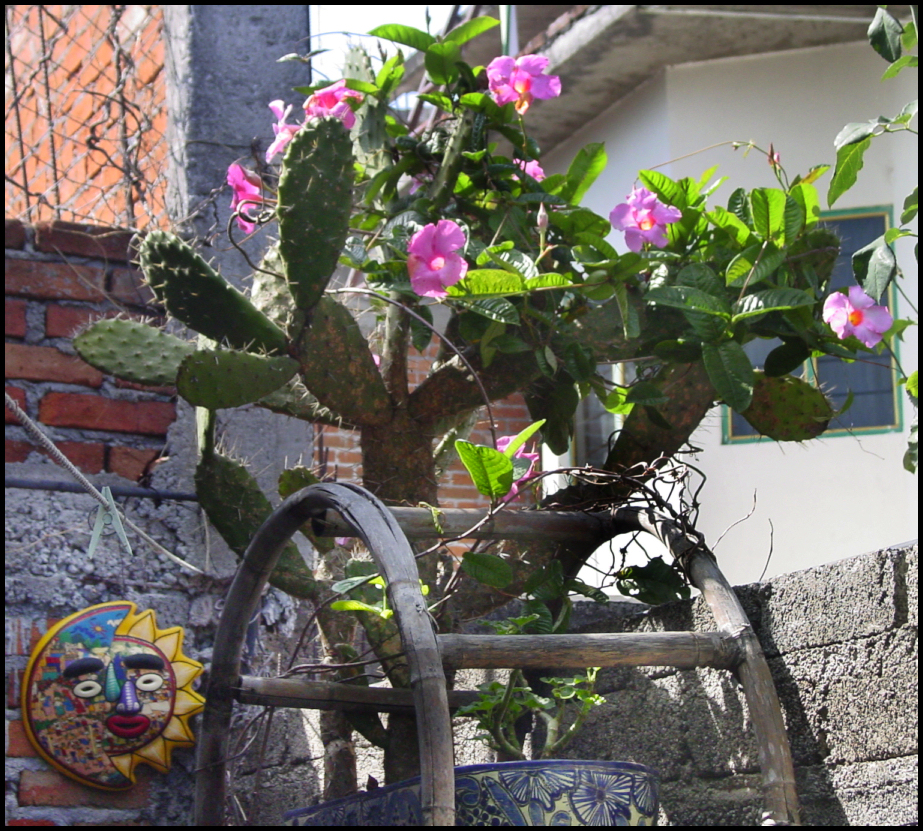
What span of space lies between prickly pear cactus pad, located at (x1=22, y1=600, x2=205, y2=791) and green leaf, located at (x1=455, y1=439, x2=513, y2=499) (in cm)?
104

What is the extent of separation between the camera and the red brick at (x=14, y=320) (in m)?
2.43

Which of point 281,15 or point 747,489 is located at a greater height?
point 281,15

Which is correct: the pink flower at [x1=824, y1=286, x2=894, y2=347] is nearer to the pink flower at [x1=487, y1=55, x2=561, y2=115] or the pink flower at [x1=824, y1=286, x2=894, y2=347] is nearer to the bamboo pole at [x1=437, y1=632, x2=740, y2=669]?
the bamboo pole at [x1=437, y1=632, x2=740, y2=669]

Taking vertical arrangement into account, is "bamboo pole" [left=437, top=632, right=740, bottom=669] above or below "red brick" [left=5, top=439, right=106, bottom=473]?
below

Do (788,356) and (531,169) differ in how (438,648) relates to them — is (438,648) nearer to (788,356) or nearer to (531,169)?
(788,356)

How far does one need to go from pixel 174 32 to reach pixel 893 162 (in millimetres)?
3336

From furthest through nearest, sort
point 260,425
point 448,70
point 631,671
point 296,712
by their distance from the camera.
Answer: point 260,425 → point 296,712 → point 448,70 → point 631,671

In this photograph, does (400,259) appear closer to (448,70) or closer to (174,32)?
(448,70)

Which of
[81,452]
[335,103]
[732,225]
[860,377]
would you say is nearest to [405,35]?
[335,103]

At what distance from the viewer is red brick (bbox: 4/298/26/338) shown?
243cm

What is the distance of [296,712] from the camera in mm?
2490

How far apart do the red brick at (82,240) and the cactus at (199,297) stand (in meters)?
0.75

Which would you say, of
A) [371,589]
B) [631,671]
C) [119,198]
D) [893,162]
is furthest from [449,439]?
[893,162]

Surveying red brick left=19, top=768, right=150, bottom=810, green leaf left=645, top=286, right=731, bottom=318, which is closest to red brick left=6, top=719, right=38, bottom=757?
red brick left=19, top=768, right=150, bottom=810
